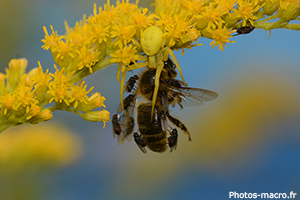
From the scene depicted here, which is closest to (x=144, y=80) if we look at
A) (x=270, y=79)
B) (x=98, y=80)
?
(x=98, y=80)

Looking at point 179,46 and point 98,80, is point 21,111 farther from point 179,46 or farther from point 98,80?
point 98,80

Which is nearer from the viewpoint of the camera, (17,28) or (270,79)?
(17,28)

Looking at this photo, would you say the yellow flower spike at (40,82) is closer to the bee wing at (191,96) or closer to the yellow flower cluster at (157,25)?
the yellow flower cluster at (157,25)

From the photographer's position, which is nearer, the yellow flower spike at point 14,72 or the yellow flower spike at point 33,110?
the yellow flower spike at point 33,110

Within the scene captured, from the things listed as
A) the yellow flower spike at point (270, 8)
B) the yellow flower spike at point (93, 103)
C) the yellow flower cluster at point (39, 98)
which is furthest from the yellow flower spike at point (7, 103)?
the yellow flower spike at point (270, 8)

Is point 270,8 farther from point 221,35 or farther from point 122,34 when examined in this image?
point 122,34

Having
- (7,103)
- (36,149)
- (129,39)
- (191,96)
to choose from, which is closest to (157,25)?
(129,39)

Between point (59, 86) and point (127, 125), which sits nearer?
point (59, 86)
